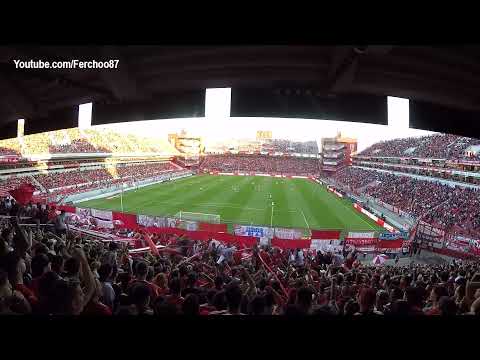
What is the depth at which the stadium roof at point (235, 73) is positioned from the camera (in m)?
3.49

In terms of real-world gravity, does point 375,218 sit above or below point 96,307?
above

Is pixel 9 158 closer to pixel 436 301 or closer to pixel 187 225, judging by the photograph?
pixel 187 225

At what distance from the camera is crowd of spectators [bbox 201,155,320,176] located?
22.6ft

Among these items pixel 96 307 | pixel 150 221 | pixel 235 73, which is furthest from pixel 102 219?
pixel 96 307

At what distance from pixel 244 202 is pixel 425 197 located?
247 inches

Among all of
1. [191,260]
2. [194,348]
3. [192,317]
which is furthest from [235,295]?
[191,260]

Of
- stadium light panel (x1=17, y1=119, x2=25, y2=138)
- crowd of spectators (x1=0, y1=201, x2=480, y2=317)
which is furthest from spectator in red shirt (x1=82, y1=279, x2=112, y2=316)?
stadium light panel (x1=17, y1=119, x2=25, y2=138)

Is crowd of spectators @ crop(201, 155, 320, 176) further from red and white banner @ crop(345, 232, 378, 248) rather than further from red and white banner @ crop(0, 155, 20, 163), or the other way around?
red and white banner @ crop(0, 155, 20, 163)

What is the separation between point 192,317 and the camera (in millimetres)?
2309

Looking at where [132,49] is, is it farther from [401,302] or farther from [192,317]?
[401,302]

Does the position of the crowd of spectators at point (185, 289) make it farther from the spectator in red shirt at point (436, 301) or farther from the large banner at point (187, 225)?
the large banner at point (187, 225)

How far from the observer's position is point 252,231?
640 cm

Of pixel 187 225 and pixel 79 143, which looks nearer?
pixel 79 143

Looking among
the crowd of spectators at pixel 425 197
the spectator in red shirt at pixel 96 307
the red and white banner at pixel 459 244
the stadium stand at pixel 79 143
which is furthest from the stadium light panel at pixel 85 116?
the red and white banner at pixel 459 244
